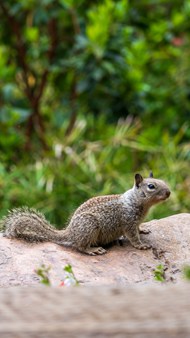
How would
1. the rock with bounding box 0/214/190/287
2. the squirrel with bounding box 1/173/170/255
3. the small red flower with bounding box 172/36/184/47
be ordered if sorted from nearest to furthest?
the rock with bounding box 0/214/190/287 → the squirrel with bounding box 1/173/170/255 → the small red flower with bounding box 172/36/184/47

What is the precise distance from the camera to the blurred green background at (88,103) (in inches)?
292

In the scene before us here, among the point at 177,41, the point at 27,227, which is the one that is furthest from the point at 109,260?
the point at 177,41

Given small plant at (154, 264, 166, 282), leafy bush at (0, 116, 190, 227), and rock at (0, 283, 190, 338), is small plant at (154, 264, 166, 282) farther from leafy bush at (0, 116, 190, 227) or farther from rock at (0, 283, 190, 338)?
leafy bush at (0, 116, 190, 227)

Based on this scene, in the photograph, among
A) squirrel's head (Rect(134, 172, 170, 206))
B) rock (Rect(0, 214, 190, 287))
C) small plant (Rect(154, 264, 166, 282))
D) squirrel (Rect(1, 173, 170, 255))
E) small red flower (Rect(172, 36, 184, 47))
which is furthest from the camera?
small red flower (Rect(172, 36, 184, 47))

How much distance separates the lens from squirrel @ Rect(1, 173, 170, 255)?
4422mm

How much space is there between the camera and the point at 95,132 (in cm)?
829

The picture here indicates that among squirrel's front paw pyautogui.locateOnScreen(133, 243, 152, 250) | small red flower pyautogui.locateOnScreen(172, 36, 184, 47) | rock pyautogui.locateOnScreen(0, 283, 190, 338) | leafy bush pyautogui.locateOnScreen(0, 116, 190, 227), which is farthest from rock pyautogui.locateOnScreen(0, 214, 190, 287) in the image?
small red flower pyautogui.locateOnScreen(172, 36, 184, 47)

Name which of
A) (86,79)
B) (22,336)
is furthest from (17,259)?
(86,79)

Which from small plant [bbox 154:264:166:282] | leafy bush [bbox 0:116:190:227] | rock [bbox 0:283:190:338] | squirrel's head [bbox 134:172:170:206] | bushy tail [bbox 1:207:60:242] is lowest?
rock [bbox 0:283:190:338]

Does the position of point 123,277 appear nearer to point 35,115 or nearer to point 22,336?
point 22,336

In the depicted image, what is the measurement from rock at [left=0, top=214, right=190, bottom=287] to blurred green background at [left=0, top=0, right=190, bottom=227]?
2.43 m

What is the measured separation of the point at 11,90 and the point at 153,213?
2.35 m

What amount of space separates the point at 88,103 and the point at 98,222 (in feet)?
13.8

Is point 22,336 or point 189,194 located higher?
point 189,194
